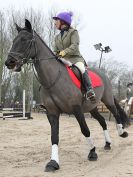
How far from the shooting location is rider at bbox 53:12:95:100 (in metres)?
7.11

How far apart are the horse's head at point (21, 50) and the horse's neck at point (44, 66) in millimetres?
171

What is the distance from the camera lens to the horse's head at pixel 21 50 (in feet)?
20.7

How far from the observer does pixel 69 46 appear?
7.20 metres

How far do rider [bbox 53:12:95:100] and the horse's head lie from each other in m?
0.65

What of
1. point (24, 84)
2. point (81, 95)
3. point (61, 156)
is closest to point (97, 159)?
point (61, 156)

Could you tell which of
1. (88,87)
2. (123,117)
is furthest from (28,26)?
(123,117)

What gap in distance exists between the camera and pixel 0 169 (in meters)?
6.48

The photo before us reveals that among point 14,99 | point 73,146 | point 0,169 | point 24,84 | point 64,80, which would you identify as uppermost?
point 64,80

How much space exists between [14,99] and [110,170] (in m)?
51.9

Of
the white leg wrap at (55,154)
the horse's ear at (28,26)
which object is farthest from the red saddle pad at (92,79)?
the white leg wrap at (55,154)

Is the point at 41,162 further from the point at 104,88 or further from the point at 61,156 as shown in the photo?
the point at 104,88

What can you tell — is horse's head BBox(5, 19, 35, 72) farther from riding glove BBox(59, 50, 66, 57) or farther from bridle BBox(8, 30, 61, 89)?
riding glove BBox(59, 50, 66, 57)

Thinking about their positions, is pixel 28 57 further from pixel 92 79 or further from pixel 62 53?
pixel 92 79

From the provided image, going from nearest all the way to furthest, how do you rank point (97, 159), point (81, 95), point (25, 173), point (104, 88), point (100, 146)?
1. point (25, 173)
2. point (81, 95)
3. point (97, 159)
4. point (104, 88)
5. point (100, 146)
